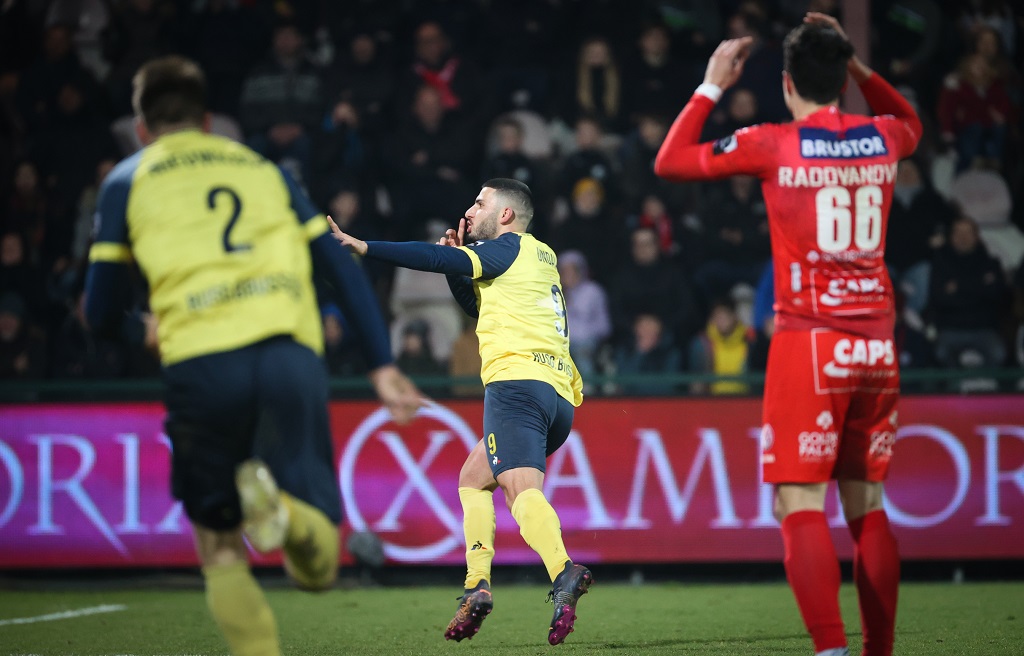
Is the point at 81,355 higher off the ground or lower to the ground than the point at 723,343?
lower

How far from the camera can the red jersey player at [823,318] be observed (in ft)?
15.1

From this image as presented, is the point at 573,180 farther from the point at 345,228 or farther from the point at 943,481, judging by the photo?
the point at 943,481

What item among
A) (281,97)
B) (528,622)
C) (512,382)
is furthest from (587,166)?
(512,382)

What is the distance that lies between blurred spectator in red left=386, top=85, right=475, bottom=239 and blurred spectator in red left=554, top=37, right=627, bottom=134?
1213 millimetres

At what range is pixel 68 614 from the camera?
868 cm

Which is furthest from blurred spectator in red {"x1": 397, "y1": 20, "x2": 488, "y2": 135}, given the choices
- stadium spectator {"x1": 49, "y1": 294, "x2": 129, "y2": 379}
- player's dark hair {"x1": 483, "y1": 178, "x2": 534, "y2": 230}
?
player's dark hair {"x1": 483, "y1": 178, "x2": 534, "y2": 230}

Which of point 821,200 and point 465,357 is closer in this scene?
point 821,200

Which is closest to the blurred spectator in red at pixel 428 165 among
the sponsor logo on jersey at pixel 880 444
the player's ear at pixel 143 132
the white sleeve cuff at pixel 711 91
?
the white sleeve cuff at pixel 711 91

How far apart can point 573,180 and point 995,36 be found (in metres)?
4.44

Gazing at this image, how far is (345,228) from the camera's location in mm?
12102

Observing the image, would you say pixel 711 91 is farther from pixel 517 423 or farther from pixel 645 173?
pixel 645 173

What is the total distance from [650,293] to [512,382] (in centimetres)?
539

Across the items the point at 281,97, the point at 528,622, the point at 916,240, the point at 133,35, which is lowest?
the point at 528,622

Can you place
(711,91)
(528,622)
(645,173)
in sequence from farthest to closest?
(645,173) < (528,622) < (711,91)
